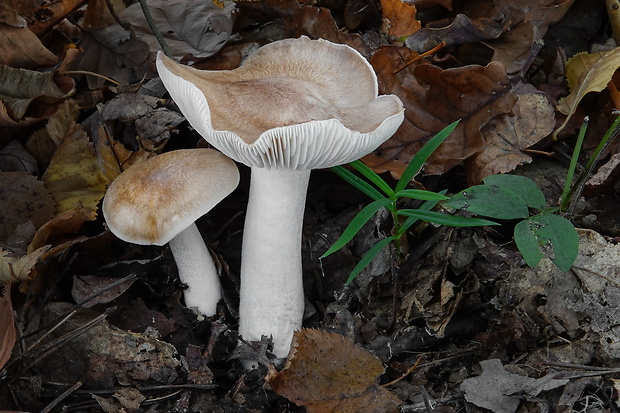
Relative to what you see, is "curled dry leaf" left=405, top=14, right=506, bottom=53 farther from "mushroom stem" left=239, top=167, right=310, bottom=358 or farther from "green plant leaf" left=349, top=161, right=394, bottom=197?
"mushroom stem" left=239, top=167, right=310, bottom=358

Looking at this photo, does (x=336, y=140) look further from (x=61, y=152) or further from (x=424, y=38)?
(x=61, y=152)

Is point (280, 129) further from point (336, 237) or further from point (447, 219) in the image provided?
point (336, 237)

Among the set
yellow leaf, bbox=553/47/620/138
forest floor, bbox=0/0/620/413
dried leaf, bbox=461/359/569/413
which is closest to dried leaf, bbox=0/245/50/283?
forest floor, bbox=0/0/620/413

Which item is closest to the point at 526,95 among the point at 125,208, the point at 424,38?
the point at 424,38

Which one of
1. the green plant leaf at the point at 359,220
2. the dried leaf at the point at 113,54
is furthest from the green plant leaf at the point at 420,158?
the dried leaf at the point at 113,54

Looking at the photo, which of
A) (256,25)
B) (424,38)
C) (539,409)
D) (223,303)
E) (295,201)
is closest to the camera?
(539,409)
